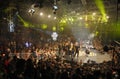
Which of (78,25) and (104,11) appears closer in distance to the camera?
(104,11)

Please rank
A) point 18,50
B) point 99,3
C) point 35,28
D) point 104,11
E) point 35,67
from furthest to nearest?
point 35,28 → point 104,11 → point 99,3 → point 18,50 → point 35,67

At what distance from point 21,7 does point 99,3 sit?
885 centimetres

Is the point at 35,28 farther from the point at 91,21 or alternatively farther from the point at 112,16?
the point at 112,16

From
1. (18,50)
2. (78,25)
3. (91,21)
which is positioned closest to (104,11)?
(91,21)

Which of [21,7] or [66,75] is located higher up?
[21,7]

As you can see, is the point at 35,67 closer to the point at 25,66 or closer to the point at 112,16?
the point at 25,66

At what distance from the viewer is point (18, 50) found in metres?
25.0

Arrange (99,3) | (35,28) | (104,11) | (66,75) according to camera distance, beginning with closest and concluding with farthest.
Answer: (66,75), (99,3), (104,11), (35,28)

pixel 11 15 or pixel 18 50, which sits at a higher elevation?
pixel 11 15

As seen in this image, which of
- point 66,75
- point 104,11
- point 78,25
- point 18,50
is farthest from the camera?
point 78,25

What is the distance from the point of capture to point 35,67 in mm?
12664

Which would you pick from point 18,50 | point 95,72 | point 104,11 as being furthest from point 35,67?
point 104,11

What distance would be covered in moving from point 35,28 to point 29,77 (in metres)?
25.1

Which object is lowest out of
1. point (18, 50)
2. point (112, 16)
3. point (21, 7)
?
point (18, 50)
